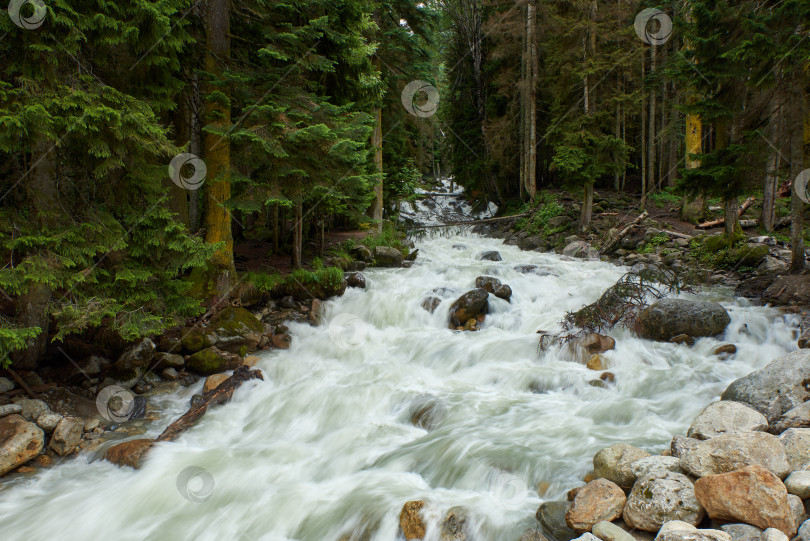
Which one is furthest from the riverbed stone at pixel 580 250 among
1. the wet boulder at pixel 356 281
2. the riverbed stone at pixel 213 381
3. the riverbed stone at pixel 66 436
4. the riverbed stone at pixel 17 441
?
the riverbed stone at pixel 17 441

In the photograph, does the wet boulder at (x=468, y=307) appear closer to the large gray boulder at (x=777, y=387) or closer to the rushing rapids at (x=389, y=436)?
the rushing rapids at (x=389, y=436)

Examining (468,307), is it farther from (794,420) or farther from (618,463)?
(794,420)

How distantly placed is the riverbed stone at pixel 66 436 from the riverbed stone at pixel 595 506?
19.1ft

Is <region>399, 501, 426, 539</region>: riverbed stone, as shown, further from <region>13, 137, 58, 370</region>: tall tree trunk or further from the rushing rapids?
<region>13, 137, 58, 370</region>: tall tree trunk

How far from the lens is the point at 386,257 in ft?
46.4

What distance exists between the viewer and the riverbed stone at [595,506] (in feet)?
11.9

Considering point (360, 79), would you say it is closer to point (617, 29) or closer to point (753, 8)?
point (753, 8)

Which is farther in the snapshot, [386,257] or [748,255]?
[386,257]

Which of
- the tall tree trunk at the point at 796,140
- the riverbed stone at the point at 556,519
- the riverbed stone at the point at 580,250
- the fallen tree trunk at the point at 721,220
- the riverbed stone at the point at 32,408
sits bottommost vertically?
the riverbed stone at the point at 556,519

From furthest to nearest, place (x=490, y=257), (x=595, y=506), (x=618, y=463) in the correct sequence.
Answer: (x=490, y=257)
(x=618, y=463)
(x=595, y=506)

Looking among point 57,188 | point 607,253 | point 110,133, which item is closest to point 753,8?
point 607,253

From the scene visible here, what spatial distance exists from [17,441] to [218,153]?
552cm

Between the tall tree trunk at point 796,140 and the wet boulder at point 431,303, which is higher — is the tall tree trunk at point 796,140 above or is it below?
above

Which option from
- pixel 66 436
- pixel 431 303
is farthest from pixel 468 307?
pixel 66 436
